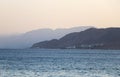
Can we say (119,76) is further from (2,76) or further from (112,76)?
(2,76)

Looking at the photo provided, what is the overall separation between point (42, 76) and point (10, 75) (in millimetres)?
3988

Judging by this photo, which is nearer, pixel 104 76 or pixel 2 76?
pixel 2 76

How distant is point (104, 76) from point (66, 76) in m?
5.17

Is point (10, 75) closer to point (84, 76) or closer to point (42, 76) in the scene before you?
point (42, 76)

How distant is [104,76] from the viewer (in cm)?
5722

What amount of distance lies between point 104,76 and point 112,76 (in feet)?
3.45

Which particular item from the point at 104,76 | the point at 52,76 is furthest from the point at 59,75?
the point at 104,76

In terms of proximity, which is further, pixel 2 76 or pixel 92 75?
pixel 92 75

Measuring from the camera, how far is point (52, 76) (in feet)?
183

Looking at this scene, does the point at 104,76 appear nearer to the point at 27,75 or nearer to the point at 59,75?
the point at 59,75

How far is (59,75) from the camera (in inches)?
2251

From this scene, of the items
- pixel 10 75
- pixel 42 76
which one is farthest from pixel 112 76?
pixel 10 75

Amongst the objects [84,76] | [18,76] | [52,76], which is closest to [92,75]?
[84,76]

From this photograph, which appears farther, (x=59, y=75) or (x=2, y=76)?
(x=59, y=75)
